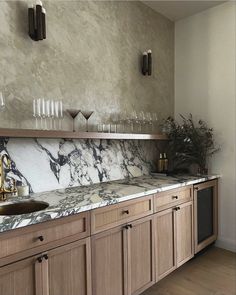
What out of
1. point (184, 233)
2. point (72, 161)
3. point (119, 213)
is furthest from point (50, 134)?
point (184, 233)

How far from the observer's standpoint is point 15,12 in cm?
201

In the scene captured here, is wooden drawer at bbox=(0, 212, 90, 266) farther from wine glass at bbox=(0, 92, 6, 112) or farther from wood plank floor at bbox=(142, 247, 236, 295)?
wood plank floor at bbox=(142, 247, 236, 295)

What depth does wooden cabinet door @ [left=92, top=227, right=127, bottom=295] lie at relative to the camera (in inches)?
68.6

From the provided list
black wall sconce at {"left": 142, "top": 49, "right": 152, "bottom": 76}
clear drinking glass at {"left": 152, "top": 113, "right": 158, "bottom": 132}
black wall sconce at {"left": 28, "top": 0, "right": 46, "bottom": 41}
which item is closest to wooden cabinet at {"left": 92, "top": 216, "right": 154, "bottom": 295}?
clear drinking glass at {"left": 152, "top": 113, "right": 158, "bottom": 132}

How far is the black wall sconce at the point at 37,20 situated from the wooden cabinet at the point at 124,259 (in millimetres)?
1616

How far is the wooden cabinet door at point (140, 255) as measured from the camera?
2002 millimetres

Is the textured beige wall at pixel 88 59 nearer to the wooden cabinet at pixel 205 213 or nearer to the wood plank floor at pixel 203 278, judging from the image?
the wooden cabinet at pixel 205 213

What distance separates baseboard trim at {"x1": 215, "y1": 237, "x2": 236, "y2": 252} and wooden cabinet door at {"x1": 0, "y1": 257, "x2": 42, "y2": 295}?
2.48 metres

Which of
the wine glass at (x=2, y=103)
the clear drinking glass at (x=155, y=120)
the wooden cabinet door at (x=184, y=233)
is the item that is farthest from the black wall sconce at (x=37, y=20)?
Result: the wooden cabinet door at (x=184, y=233)

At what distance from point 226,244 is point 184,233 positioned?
0.89m

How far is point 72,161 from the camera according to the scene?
7.92 feet

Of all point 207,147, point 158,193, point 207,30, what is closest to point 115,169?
point 158,193

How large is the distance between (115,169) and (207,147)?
4.06 feet

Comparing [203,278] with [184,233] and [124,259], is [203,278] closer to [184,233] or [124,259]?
[184,233]
